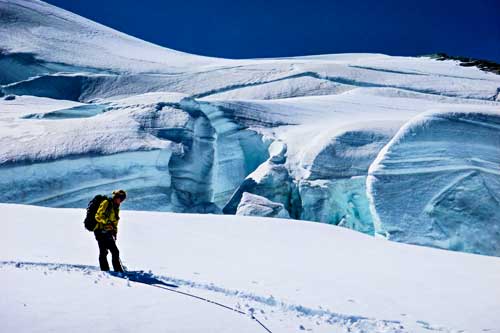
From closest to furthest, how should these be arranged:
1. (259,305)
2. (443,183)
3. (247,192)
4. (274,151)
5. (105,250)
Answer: (259,305), (105,250), (443,183), (247,192), (274,151)

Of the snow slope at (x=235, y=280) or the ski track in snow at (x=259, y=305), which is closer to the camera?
the snow slope at (x=235, y=280)

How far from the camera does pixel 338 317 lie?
579 centimetres

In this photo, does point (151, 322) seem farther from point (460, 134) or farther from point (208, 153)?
point (208, 153)

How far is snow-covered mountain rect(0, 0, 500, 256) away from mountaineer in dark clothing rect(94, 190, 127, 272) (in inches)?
270

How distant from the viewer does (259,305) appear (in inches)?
237

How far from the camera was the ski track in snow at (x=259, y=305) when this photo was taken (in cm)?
563

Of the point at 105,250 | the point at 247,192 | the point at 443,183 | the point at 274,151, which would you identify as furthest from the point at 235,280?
the point at 274,151

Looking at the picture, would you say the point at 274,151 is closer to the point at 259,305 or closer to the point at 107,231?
the point at 107,231

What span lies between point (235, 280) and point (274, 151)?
11373 millimetres

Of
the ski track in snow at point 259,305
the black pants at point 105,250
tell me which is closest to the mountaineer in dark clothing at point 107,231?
the black pants at point 105,250

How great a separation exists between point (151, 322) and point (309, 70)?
23.6 meters

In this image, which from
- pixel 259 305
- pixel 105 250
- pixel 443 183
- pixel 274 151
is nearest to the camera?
pixel 259 305

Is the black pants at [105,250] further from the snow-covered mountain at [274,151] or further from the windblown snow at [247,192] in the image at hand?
the snow-covered mountain at [274,151]

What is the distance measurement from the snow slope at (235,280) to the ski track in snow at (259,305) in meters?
0.01
